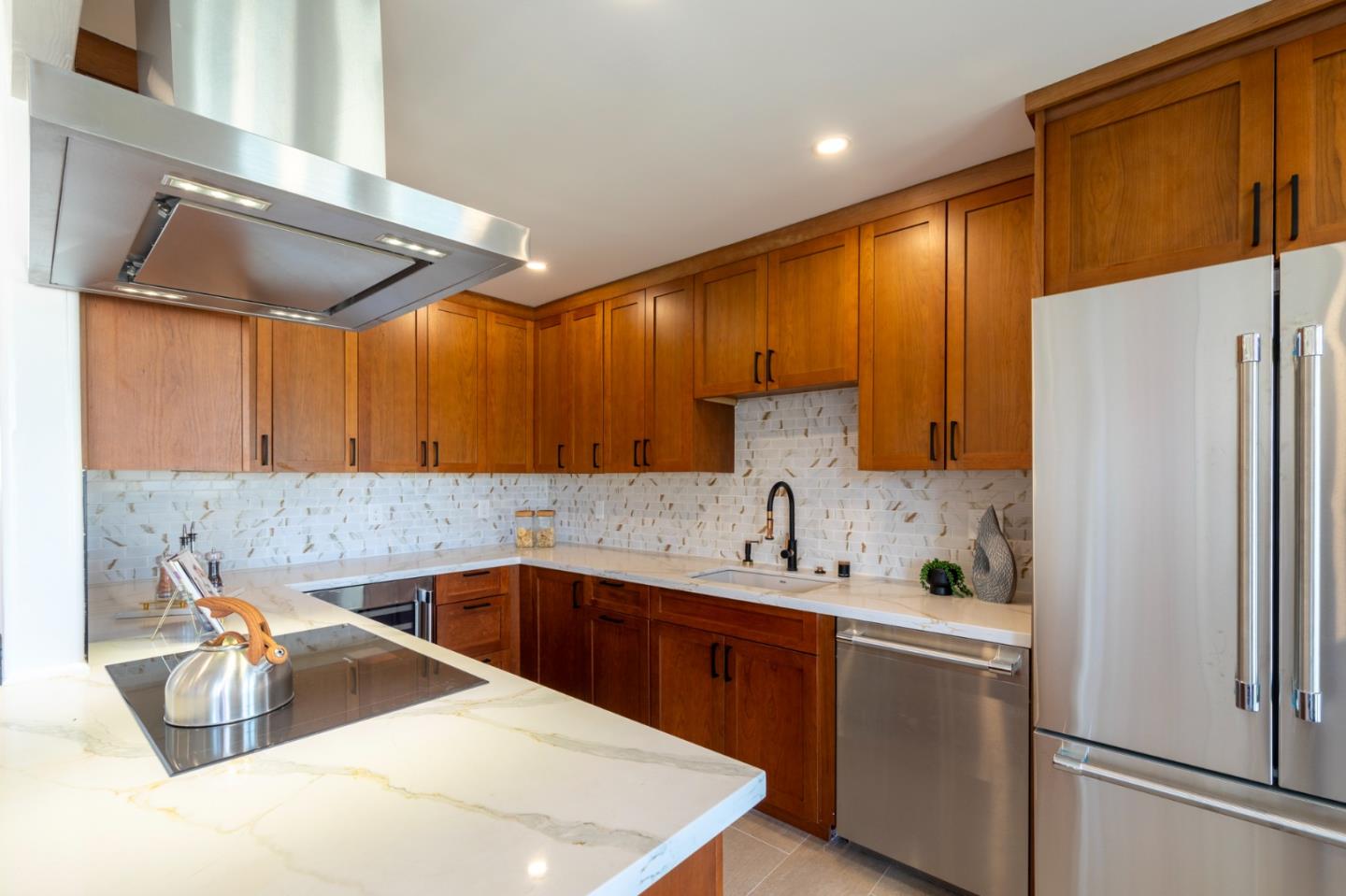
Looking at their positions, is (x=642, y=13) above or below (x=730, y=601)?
above

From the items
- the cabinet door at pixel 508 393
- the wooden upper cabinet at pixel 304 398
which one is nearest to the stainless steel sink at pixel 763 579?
the cabinet door at pixel 508 393

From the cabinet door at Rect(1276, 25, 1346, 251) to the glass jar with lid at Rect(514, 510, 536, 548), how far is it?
360 cm

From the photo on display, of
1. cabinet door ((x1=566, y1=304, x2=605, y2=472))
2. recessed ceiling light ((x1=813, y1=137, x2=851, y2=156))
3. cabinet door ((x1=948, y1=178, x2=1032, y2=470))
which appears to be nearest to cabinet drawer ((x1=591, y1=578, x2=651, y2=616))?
cabinet door ((x1=566, y1=304, x2=605, y2=472))

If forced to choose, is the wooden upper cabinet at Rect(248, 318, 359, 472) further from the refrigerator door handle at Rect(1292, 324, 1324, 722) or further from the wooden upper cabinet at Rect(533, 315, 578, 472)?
the refrigerator door handle at Rect(1292, 324, 1324, 722)

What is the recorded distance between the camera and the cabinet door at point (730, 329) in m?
2.94

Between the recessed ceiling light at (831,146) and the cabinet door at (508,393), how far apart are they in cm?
238

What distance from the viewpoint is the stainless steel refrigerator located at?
1.36 m

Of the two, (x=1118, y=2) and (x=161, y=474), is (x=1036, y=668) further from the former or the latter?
(x=161, y=474)

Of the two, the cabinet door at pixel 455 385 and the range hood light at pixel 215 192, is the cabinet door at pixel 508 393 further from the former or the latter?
the range hood light at pixel 215 192

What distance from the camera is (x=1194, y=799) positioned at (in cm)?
150

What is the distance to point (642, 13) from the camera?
1.51 meters

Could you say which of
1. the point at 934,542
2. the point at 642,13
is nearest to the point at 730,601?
→ the point at 934,542

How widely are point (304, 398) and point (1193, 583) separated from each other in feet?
11.2

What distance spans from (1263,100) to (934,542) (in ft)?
5.50
